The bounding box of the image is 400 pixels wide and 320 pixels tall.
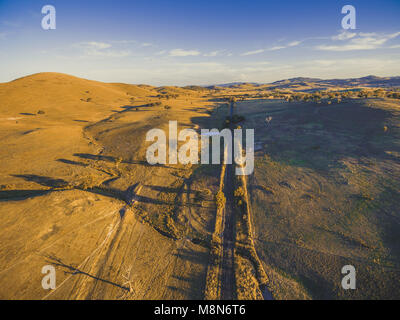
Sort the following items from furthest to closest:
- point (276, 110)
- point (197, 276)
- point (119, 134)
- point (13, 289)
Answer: point (276, 110), point (119, 134), point (197, 276), point (13, 289)

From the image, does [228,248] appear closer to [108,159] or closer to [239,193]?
[239,193]

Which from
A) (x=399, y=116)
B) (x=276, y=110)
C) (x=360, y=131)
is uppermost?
(x=276, y=110)

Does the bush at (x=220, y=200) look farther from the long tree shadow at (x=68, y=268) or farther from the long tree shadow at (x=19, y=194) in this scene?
the long tree shadow at (x=19, y=194)

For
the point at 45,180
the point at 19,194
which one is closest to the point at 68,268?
the point at 19,194

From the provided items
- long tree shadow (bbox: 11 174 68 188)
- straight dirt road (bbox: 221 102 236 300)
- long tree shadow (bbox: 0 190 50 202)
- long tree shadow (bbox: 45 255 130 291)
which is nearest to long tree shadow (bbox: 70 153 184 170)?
long tree shadow (bbox: 11 174 68 188)

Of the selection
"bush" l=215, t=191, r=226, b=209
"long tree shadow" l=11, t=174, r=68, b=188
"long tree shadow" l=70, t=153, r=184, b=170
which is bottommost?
"bush" l=215, t=191, r=226, b=209

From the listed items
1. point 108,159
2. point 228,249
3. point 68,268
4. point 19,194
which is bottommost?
point 228,249

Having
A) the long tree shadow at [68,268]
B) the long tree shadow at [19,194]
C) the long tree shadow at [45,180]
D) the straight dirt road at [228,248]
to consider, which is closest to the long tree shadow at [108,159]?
the long tree shadow at [45,180]

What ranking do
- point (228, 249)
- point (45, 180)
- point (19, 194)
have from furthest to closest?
1. point (45, 180)
2. point (19, 194)
3. point (228, 249)

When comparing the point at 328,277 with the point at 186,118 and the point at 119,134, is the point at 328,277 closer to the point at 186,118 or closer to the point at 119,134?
the point at 119,134

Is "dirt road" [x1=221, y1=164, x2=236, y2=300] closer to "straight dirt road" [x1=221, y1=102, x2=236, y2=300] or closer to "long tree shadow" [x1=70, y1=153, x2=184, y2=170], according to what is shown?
"straight dirt road" [x1=221, y1=102, x2=236, y2=300]
